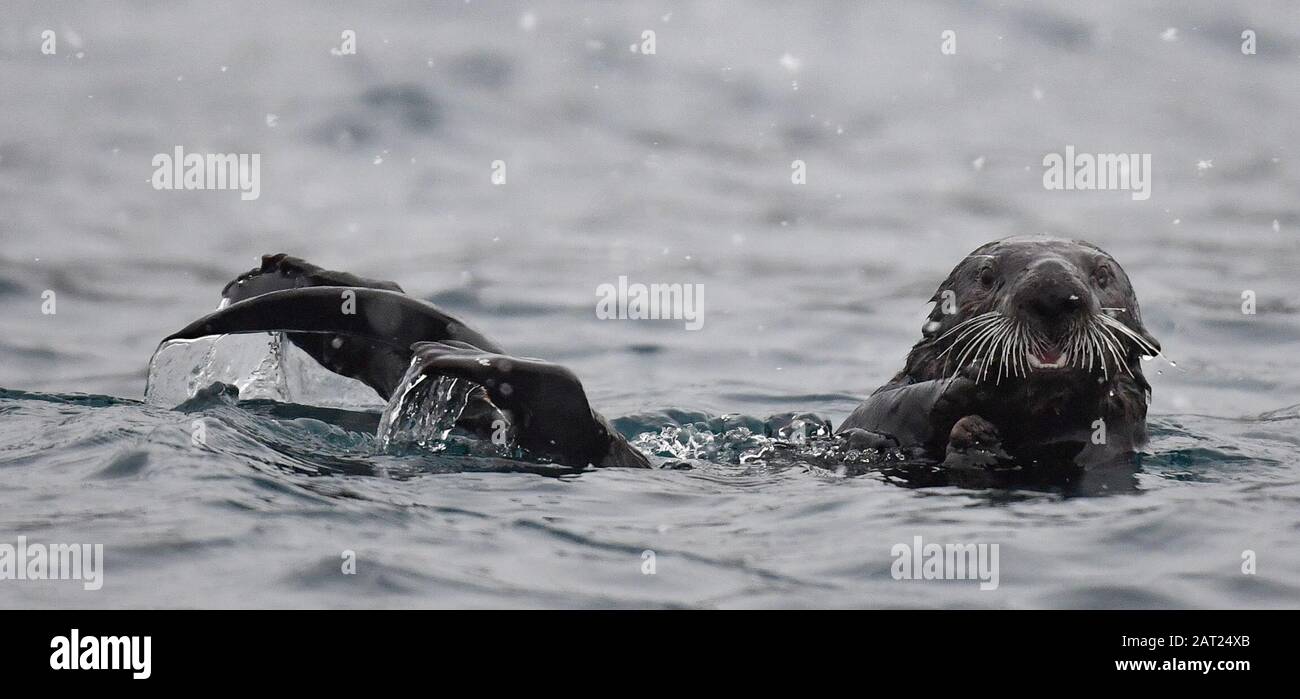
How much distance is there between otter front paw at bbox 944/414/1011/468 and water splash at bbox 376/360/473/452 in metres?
2.02

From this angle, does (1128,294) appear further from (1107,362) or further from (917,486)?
(917,486)

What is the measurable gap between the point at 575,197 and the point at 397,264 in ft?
7.42

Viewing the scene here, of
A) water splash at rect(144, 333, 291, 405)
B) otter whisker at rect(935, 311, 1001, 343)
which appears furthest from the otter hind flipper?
otter whisker at rect(935, 311, 1001, 343)

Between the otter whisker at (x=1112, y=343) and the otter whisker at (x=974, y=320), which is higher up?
the otter whisker at (x=974, y=320)

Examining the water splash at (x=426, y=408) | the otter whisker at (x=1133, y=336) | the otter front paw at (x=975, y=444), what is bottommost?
the otter front paw at (x=975, y=444)

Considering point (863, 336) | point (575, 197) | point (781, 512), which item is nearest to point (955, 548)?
point (781, 512)

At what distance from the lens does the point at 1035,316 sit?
233 inches

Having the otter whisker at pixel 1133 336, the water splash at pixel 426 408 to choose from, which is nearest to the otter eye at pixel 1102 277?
the otter whisker at pixel 1133 336

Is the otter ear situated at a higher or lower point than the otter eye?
lower

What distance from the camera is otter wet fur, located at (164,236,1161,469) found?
19.5 feet

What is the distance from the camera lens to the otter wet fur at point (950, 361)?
5930mm

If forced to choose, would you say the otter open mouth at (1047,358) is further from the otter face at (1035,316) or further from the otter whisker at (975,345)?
the otter whisker at (975,345)

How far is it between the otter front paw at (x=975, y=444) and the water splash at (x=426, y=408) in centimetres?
202

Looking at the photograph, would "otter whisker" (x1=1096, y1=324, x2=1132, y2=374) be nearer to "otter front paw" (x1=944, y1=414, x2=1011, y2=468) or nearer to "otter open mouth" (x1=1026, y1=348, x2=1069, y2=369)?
"otter open mouth" (x1=1026, y1=348, x2=1069, y2=369)
